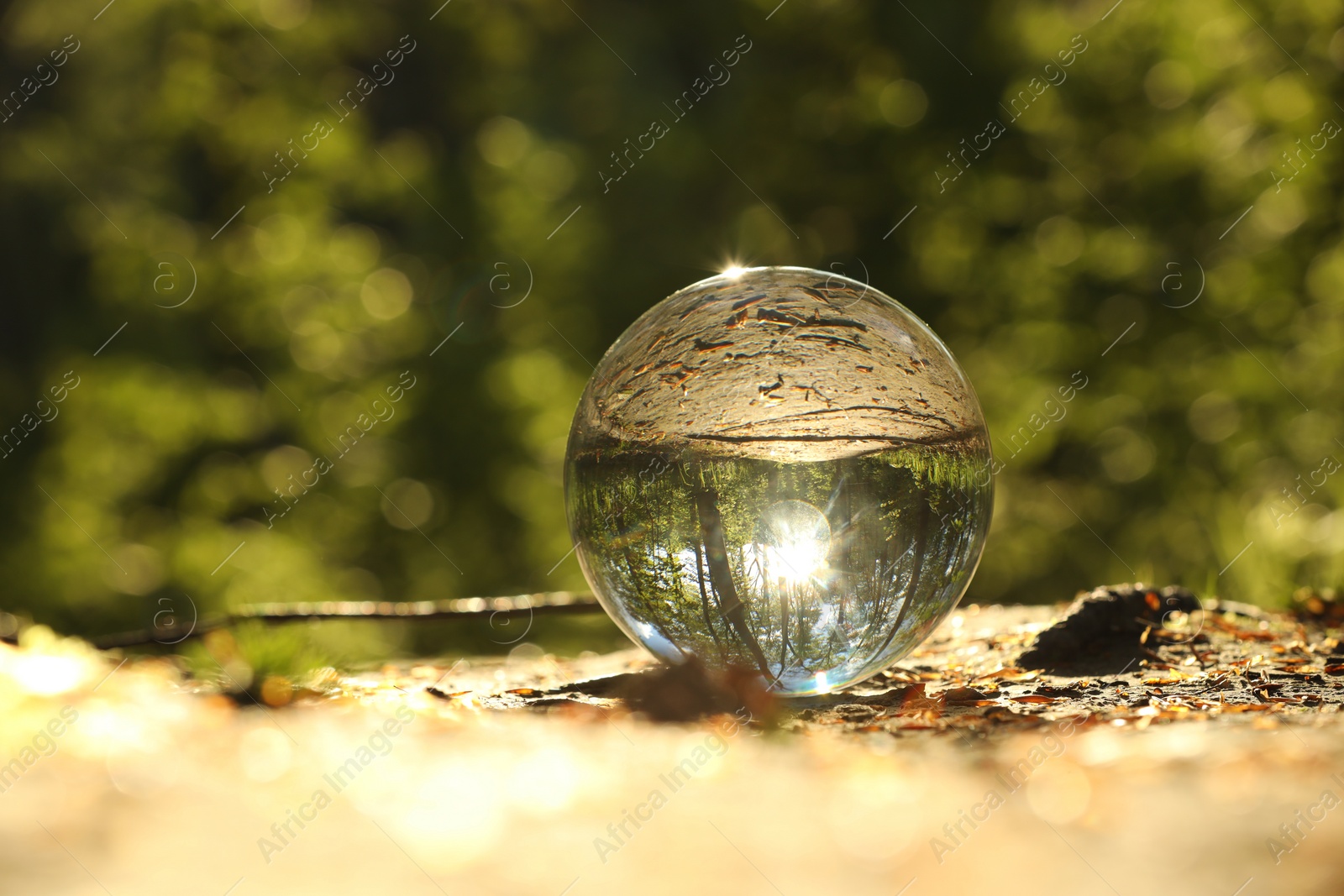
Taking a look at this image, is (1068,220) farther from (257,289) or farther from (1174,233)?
(257,289)

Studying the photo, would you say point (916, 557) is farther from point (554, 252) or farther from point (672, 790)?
point (554, 252)

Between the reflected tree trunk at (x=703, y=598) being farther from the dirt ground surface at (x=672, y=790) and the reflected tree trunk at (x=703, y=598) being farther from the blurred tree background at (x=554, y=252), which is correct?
the blurred tree background at (x=554, y=252)

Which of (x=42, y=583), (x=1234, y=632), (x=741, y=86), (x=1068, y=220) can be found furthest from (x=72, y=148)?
(x=1234, y=632)

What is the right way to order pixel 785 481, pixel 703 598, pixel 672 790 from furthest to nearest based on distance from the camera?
pixel 703 598 < pixel 785 481 < pixel 672 790

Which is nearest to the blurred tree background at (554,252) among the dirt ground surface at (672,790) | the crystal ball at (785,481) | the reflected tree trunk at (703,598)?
the crystal ball at (785,481)

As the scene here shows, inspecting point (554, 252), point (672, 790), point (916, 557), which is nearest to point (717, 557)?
point (916, 557)
